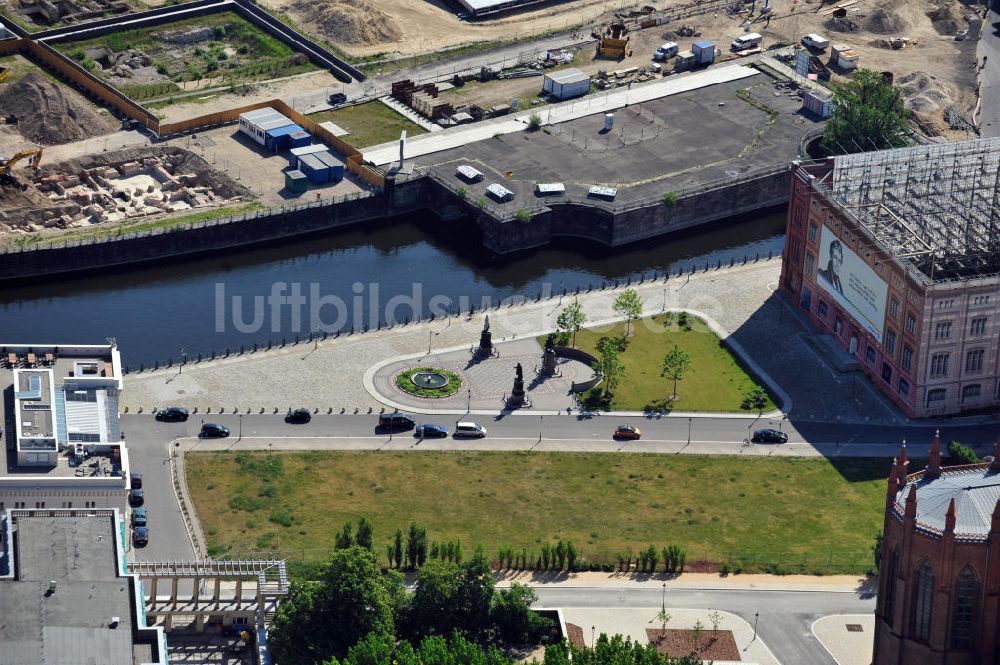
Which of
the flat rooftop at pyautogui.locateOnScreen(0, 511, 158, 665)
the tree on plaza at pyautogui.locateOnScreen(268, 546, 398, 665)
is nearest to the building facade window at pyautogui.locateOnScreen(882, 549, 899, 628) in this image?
the tree on plaza at pyautogui.locateOnScreen(268, 546, 398, 665)

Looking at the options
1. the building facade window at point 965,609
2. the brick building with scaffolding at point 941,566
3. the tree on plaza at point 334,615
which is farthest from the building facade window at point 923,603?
the tree on plaza at point 334,615

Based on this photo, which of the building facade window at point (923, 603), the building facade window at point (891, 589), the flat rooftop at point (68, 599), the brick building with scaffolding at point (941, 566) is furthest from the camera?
the building facade window at point (891, 589)

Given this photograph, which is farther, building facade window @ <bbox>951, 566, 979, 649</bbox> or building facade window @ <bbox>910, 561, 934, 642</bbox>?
building facade window @ <bbox>910, 561, 934, 642</bbox>

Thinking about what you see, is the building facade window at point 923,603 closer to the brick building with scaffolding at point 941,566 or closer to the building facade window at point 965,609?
the brick building with scaffolding at point 941,566

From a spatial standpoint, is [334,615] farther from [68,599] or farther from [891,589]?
[891,589]

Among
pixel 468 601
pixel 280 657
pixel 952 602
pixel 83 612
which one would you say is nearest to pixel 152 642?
pixel 83 612

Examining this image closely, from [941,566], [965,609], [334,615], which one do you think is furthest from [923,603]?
[334,615]

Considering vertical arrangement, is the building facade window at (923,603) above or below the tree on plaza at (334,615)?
above

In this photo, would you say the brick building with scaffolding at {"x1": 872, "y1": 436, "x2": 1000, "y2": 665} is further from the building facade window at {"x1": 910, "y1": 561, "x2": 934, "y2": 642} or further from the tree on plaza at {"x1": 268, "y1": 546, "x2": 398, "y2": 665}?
the tree on plaza at {"x1": 268, "y1": 546, "x2": 398, "y2": 665}
